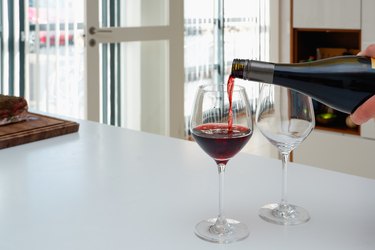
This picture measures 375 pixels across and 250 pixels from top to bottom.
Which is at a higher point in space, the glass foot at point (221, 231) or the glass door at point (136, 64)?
the glass door at point (136, 64)

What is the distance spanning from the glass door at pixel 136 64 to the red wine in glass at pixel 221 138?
2.52m

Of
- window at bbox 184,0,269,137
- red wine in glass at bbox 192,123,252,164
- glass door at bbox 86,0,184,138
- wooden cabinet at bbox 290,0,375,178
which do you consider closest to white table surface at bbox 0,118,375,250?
red wine in glass at bbox 192,123,252,164

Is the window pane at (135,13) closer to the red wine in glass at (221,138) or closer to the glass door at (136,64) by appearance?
the glass door at (136,64)

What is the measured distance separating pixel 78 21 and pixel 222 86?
9.35 feet

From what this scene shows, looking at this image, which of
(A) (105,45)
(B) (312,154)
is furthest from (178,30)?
(B) (312,154)

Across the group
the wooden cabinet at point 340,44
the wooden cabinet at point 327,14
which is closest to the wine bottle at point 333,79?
the wooden cabinet at point 340,44

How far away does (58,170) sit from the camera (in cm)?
112

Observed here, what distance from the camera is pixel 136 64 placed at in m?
3.63

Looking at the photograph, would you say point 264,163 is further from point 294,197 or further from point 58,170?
point 58,170

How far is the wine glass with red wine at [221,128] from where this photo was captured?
2.53ft

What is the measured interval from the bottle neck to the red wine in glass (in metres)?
0.07

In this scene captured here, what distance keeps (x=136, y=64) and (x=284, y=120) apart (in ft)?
9.37

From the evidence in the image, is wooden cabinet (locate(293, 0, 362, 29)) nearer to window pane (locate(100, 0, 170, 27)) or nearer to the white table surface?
window pane (locate(100, 0, 170, 27))

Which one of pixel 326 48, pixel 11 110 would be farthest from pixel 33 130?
pixel 326 48
